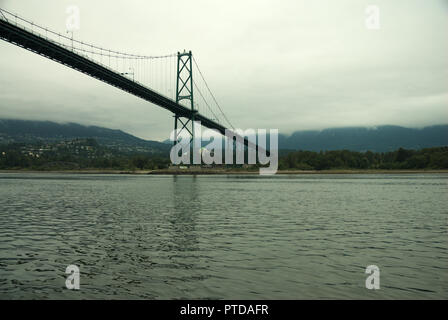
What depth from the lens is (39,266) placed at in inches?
369

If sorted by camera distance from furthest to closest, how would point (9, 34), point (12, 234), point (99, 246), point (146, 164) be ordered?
point (146, 164)
point (9, 34)
point (12, 234)
point (99, 246)

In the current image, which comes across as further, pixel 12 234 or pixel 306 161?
pixel 306 161

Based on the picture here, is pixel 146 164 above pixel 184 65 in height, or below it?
below

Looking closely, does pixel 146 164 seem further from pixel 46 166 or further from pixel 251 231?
pixel 251 231

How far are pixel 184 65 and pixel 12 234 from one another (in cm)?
8765

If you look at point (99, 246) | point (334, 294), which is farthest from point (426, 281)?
point (99, 246)

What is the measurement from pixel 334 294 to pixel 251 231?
23.7ft

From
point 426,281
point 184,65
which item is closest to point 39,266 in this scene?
point 426,281

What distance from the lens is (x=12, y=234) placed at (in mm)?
13727

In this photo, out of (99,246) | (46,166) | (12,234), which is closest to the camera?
(99,246)
